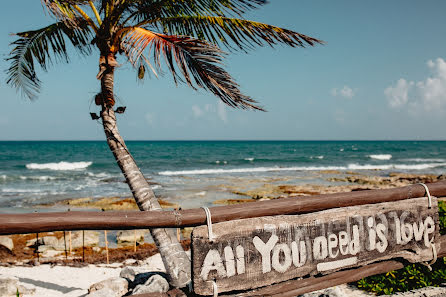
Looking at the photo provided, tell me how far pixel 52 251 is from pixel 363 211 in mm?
8871

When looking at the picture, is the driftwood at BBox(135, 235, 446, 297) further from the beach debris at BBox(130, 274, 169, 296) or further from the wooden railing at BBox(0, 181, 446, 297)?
the beach debris at BBox(130, 274, 169, 296)

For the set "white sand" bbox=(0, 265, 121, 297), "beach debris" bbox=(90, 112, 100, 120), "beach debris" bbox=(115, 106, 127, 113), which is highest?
"beach debris" bbox=(115, 106, 127, 113)

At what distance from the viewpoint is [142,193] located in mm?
4266

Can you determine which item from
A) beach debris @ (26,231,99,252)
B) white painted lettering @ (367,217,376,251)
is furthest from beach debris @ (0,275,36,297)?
white painted lettering @ (367,217,376,251)

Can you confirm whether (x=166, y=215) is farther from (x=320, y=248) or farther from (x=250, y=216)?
(x=320, y=248)

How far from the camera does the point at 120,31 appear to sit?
4.35 m

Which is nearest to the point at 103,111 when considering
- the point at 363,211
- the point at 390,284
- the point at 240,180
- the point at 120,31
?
the point at 120,31

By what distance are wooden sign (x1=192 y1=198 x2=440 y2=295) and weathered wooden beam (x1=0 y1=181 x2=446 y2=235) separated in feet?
0.19

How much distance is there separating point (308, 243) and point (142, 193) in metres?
2.48

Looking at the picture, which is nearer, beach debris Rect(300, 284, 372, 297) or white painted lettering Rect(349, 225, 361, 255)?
white painted lettering Rect(349, 225, 361, 255)

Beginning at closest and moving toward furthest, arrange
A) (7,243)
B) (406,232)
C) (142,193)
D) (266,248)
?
(266,248) < (406,232) < (142,193) < (7,243)

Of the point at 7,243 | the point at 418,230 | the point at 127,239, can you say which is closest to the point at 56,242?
the point at 7,243

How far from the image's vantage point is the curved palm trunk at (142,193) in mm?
4227

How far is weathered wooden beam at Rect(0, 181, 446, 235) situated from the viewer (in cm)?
189
